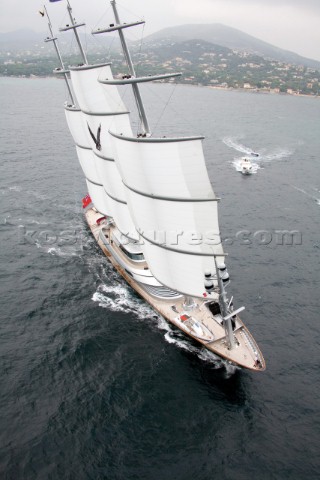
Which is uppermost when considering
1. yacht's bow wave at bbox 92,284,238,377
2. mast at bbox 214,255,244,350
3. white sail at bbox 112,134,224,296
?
white sail at bbox 112,134,224,296

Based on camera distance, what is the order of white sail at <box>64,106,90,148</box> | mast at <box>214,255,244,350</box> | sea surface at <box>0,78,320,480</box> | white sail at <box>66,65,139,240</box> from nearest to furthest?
sea surface at <box>0,78,320,480</box>
mast at <box>214,255,244,350</box>
white sail at <box>66,65,139,240</box>
white sail at <box>64,106,90,148</box>

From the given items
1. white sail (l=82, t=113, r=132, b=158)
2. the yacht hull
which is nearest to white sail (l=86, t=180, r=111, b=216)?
white sail (l=82, t=113, r=132, b=158)

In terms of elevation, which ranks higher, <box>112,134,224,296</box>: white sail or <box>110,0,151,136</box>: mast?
<box>110,0,151,136</box>: mast

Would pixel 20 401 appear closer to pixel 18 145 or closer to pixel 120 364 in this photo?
pixel 120 364

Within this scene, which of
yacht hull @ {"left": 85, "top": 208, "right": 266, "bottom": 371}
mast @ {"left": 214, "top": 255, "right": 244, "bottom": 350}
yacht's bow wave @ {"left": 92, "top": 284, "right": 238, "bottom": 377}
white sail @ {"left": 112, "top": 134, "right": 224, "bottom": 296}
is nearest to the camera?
white sail @ {"left": 112, "top": 134, "right": 224, "bottom": 296}

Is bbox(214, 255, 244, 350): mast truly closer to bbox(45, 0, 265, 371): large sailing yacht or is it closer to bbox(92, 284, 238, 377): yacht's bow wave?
bbox(45, 0, 265, 371): large sailing yacht

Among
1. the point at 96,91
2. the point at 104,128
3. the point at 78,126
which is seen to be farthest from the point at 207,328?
the point at 78,126
